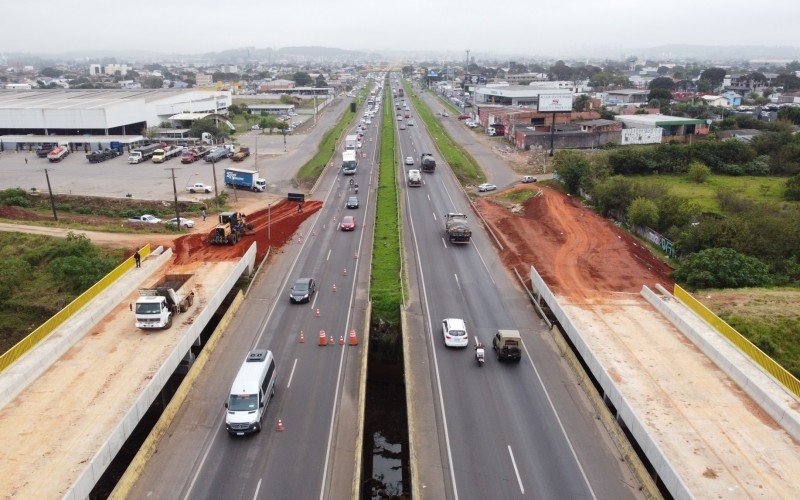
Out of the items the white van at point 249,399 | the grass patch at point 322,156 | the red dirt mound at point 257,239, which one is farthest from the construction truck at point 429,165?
the white van at point 249,399

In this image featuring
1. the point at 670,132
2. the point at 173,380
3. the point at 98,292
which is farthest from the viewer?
the point at 670,132

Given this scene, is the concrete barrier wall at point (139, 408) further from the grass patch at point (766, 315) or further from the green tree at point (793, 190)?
the green tree at point (793, 190)

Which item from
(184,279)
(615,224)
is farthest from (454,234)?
(184,279)

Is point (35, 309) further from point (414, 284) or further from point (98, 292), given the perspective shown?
point (414, 284)

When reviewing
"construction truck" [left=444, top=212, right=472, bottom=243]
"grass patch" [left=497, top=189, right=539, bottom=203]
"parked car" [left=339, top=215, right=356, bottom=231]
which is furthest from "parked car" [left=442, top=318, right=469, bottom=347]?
"grass patch" [left=497, top=189, right=539, bottom=203]

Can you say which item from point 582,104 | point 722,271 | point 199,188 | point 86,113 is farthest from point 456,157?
point 582,104
